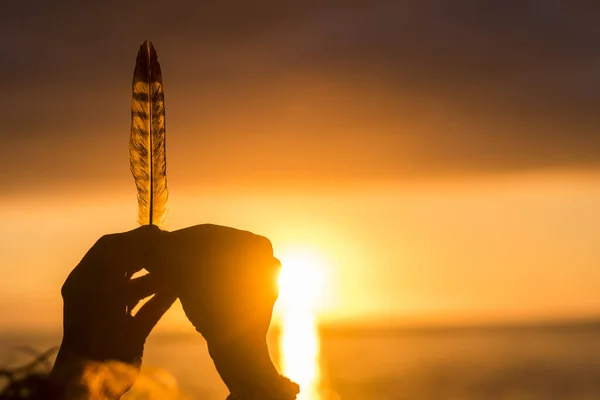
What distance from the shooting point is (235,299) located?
14617 mm

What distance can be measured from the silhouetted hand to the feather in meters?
2.18

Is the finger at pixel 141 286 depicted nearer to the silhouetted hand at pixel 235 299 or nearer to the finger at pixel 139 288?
the finger at pixel 139 288

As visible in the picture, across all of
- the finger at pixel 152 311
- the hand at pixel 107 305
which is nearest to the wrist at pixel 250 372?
the finger at pixel 152 311

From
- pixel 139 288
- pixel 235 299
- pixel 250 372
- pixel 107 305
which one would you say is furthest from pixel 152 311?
pixel 250 372

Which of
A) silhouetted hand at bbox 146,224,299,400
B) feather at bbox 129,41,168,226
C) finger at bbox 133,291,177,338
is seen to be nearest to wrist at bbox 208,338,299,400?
silhouetted hand at bbox 146,224,299,400

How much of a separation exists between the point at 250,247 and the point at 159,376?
2.25m

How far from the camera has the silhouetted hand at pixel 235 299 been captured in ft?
47.9

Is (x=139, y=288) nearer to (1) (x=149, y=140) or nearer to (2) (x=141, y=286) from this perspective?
(2) (x=141, y=286)

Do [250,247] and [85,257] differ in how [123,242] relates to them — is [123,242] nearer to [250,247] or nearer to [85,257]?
[85,257]

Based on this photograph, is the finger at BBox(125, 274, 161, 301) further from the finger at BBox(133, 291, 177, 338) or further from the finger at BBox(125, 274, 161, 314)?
the finger at BBox(133, 291, 177, 338)

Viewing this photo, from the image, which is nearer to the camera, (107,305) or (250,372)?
(250,372)

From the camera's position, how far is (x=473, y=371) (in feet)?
595

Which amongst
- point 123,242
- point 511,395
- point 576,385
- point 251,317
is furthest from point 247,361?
point 576,385

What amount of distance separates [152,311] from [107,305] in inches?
31.2
